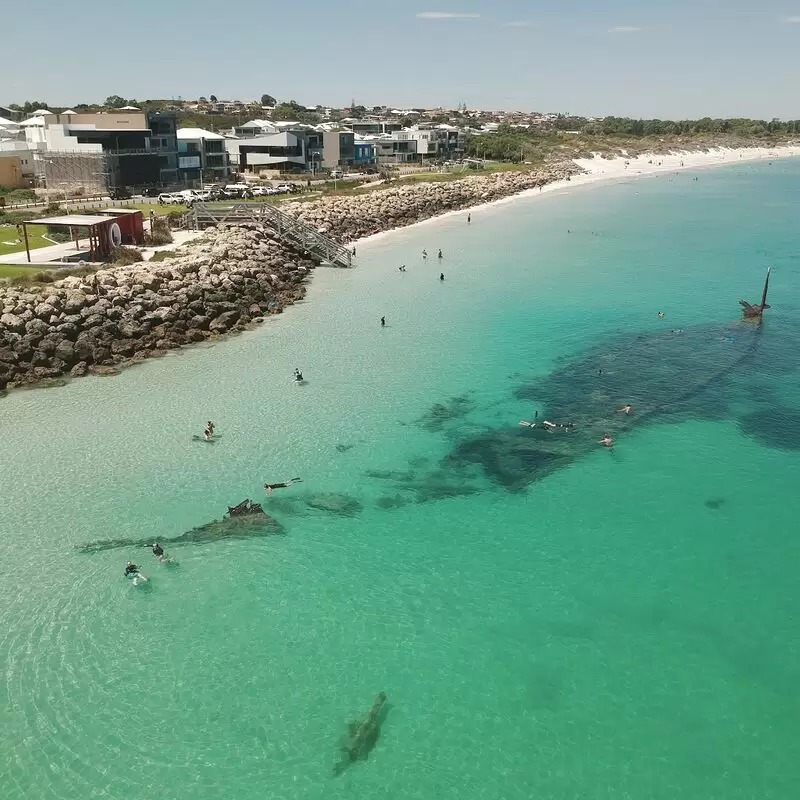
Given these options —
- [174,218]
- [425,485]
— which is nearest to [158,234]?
[174,218]

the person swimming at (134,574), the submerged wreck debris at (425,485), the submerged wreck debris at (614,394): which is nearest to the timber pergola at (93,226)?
the submerged wreck debris at (425,485)

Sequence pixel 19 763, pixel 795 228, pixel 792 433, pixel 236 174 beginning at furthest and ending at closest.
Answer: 1. pixel 236 174
2. pixel 795 228
3. pixel 792 433
4. pixel 19 763

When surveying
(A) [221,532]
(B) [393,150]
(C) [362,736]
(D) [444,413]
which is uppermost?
(B) [393,150]

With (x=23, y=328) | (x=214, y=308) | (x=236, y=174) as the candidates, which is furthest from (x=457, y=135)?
(x=23, y=328)

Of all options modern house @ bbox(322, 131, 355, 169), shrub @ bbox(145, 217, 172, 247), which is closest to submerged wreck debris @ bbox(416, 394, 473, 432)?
shrub @ bbox(145, 217, 172, 247)

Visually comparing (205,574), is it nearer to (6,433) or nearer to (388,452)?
(388,452)

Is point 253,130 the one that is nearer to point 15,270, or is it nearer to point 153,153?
point 153,153

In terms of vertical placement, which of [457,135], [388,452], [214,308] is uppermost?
[457,135]

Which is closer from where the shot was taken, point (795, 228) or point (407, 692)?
point (407, 692)
